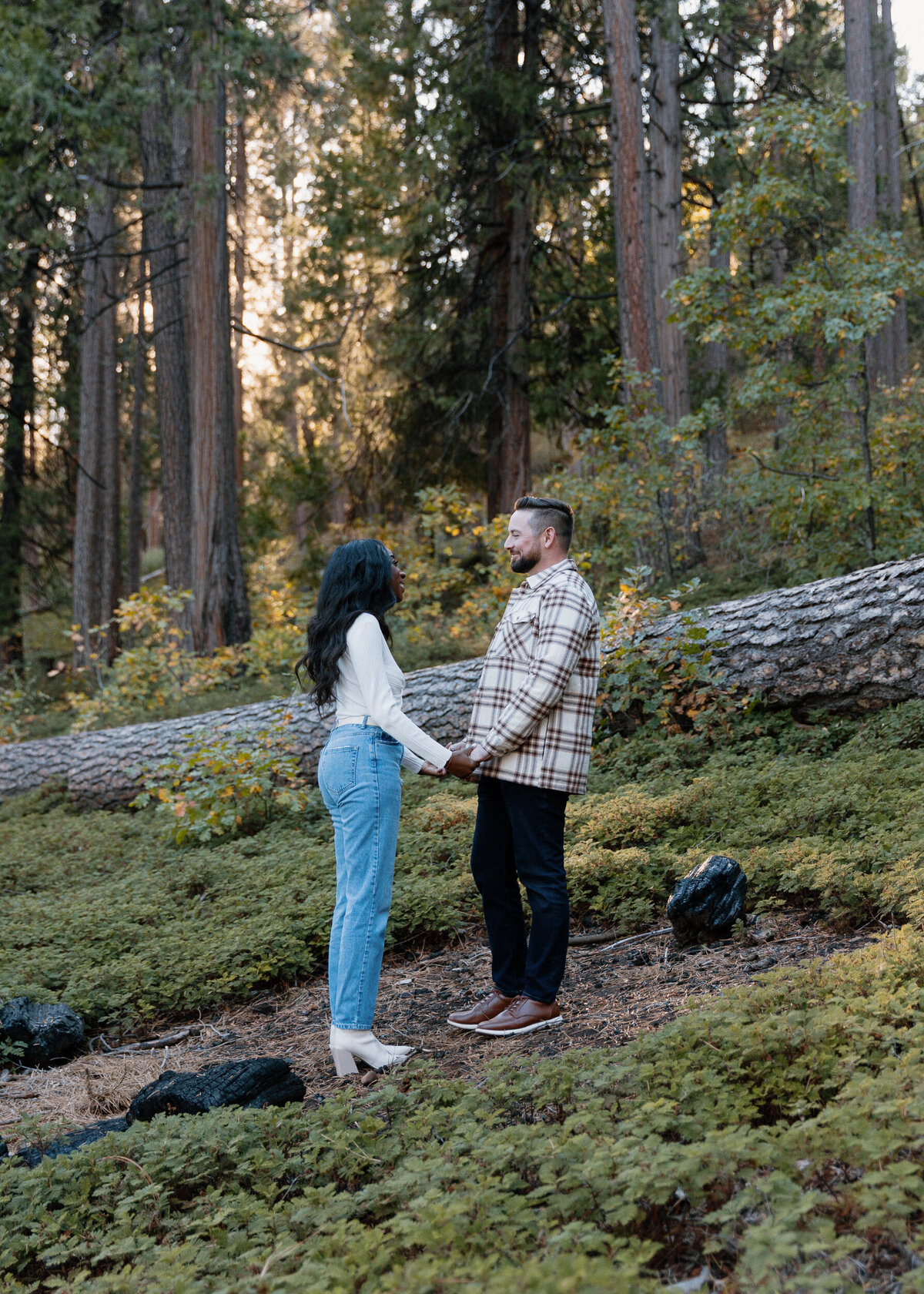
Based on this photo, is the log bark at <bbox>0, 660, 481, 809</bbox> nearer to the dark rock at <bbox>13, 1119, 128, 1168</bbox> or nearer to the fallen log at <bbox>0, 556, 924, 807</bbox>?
the fallen log at <bbox>0, 556, 924, 807</bbox>

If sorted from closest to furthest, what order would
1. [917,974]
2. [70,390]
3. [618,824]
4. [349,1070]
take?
[917,974], [349,1070], [618,824], [70,390]

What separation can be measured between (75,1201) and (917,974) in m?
2.56

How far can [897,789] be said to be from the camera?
5.04m

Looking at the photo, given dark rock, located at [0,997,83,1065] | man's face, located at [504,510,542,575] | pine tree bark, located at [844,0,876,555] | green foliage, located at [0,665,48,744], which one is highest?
pine tree bark, located at [844,0,876,555]

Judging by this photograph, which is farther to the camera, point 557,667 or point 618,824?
point 618,824

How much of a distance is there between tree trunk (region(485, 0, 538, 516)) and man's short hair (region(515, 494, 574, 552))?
10.1 metres

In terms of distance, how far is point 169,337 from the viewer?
14.1m

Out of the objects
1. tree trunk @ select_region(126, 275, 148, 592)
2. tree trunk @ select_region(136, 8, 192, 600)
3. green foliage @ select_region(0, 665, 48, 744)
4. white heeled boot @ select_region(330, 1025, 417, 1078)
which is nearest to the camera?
white heeled boot @ select_region(330, 1025, 417, 1078)

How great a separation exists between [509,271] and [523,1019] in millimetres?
12982

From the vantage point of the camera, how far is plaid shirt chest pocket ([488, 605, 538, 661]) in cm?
389

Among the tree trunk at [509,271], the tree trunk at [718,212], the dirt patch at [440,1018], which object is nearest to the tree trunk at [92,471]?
the tree trunk at [509,271]

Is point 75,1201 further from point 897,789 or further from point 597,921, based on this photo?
point 897,789

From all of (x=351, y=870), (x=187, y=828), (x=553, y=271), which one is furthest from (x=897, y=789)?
(x=553, y=271)

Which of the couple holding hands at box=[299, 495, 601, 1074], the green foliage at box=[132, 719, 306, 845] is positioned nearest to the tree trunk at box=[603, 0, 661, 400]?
the green foliage at box=[132, 719, 306, 845]
